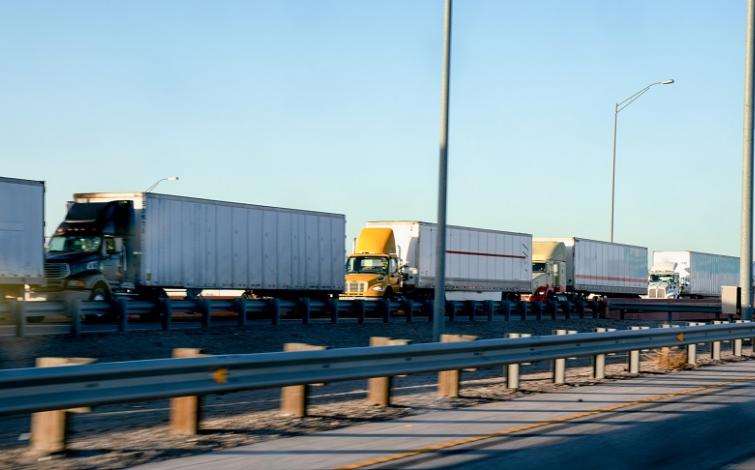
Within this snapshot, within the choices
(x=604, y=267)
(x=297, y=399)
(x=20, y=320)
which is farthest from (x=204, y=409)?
(x=604, y=267)

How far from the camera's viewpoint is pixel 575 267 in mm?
57469

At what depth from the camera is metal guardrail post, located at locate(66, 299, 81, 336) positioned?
2507 cm

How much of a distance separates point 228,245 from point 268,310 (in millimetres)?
6372

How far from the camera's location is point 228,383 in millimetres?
9922

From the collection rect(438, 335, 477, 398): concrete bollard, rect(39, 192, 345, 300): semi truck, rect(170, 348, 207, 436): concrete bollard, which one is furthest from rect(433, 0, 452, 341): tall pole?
rect(170, 348, 207, 436): concrete bollard

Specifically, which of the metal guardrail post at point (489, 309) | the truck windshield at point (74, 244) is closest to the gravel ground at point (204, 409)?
the truck windshield at point (74, 244)

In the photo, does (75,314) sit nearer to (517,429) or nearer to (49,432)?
(517,429)

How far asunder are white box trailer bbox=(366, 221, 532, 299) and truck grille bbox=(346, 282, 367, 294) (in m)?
2.30

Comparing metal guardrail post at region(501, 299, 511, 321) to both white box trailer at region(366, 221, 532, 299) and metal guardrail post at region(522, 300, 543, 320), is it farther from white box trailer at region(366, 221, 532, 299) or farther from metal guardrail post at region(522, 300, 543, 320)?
white box trailer at region(366, 221, 532, 299)

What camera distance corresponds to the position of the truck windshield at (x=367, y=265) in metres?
44.0

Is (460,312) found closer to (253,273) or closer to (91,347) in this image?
(253,273)

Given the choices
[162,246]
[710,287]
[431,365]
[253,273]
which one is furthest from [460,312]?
[710,287]

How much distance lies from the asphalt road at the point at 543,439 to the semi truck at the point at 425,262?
2753cm

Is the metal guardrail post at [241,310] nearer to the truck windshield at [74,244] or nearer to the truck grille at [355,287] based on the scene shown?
the truck windshield at [74,244]
